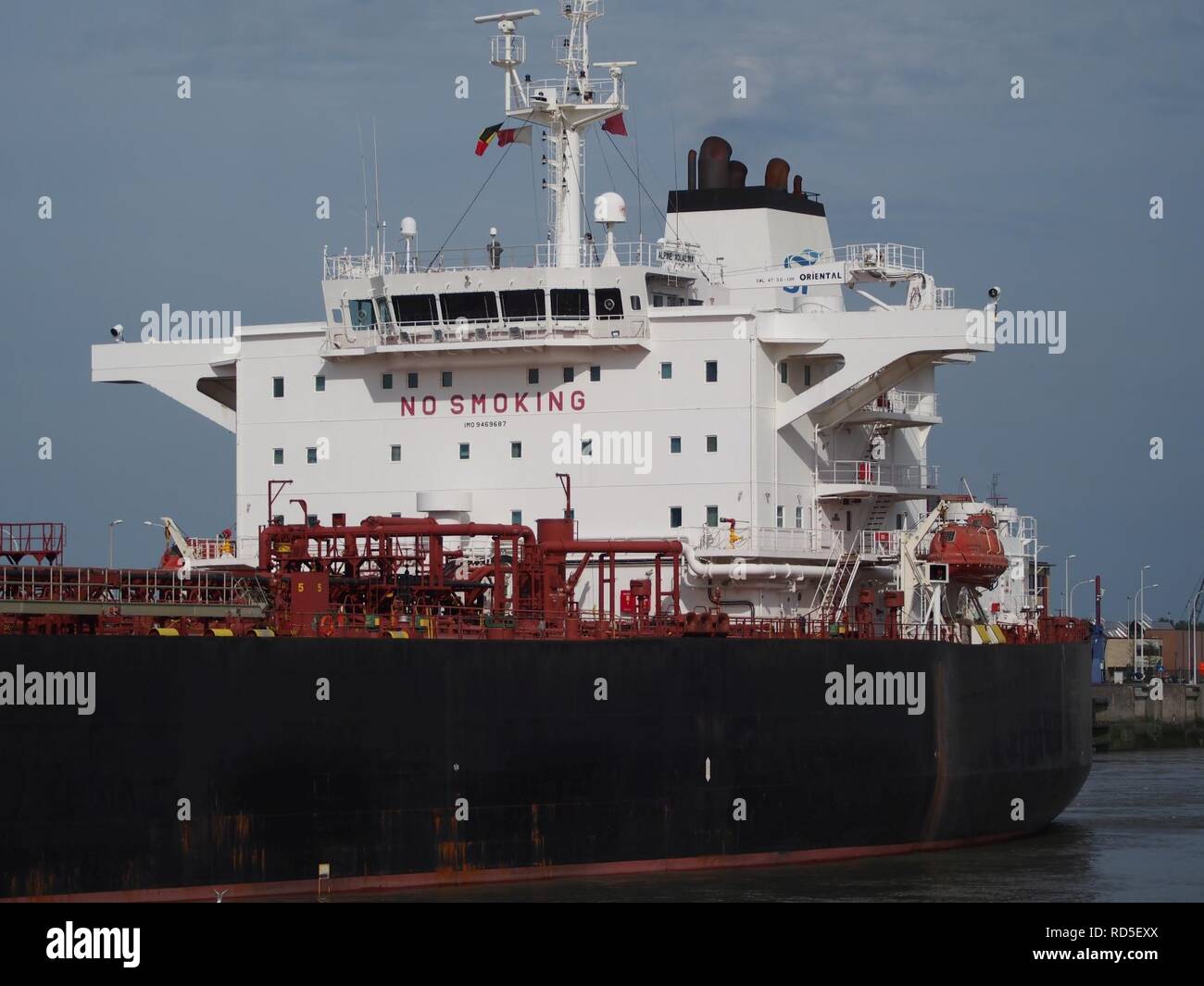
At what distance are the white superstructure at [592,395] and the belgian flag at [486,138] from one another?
2.05 feet

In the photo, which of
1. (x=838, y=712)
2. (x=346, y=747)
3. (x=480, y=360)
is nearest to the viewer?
(x=346, y=747)

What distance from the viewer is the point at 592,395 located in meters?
38.3

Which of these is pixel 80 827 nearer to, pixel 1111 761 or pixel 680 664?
pixel 680 664

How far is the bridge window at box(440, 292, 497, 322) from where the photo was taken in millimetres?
38188

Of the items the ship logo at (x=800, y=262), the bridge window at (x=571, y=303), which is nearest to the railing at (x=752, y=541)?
the bridge window at (x=571, y=303)

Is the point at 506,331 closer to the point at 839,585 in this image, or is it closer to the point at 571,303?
the point at 571,303

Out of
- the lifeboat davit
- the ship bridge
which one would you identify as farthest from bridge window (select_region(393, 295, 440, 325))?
the lifeboat davit

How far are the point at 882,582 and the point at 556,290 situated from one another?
337 inches

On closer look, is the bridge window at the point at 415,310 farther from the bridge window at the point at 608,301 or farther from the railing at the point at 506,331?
the bridge window at the point at 608,301

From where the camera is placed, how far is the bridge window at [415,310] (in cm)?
3847

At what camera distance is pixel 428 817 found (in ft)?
103

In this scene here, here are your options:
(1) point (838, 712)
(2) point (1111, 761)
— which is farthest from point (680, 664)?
(2) point (1111, 761)

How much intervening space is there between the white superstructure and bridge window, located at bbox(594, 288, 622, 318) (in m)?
0.05

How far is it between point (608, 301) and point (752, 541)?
497cm
